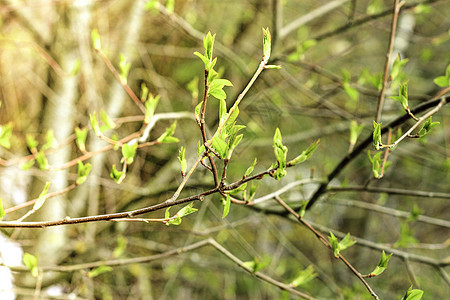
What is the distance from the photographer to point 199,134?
2.10 metres

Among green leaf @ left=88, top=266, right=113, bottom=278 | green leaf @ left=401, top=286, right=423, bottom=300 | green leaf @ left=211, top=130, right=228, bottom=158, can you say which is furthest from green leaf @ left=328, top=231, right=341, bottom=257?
green leaf @ left=88, top=266, right=113, bottom=278

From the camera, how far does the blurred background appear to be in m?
1.64

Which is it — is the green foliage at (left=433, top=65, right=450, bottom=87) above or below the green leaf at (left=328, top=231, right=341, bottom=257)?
above

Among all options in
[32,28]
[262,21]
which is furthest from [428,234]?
[32,28]

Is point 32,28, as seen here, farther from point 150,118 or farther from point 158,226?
point 150,118

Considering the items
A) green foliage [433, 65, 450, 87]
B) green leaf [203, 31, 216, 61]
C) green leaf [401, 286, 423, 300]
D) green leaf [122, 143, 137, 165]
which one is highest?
green foliage [433, 65, 450, 87]

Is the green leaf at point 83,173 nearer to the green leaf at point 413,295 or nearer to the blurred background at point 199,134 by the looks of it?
the blurred background at point 199,134

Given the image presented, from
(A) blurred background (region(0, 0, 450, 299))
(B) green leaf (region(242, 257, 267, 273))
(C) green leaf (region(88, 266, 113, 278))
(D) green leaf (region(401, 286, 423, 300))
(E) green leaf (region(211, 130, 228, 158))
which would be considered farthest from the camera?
(A) blurred background (region(0, 0, 450, 299))

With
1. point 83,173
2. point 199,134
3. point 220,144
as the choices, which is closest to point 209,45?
point 220,144

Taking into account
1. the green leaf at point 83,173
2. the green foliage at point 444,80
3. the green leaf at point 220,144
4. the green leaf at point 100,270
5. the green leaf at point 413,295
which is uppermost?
the green foliage at point 444,80

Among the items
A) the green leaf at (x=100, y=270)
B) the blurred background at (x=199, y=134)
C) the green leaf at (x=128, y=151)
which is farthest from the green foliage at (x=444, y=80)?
the green leaf at (x=100, y=270)

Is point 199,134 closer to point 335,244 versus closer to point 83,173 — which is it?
point 83,173

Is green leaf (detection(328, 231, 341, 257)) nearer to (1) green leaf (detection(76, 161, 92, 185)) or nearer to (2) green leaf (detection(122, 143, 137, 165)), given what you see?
(2) green leaf (detection(122, 143, 137, 165))

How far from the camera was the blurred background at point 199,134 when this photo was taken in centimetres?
164
